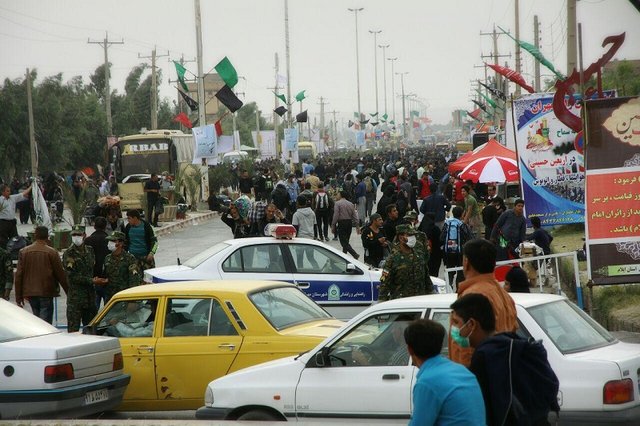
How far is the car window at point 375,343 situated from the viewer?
27.1 feet

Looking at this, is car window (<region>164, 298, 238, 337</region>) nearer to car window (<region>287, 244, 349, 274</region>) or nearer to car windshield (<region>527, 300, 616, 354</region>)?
car windshield (<region>527, 300, 616, 354</region>)

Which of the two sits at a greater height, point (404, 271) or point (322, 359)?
point (404, 271)

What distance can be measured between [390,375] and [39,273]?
312 inches

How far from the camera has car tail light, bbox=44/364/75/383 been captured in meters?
9.68

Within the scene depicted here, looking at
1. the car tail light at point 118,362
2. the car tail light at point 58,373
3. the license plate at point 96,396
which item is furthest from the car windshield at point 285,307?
the car tail light at point 58,373

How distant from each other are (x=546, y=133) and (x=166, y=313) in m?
12.6

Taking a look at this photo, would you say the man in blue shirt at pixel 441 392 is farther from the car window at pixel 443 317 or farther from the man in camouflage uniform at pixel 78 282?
the man in camouflage uniform at pixel 78 282

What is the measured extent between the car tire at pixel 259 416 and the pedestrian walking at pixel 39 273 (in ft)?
22.2

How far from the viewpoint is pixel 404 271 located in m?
13.1

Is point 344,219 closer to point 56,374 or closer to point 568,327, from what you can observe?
point 56,374

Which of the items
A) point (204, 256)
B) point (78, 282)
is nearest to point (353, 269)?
point (204, 256)

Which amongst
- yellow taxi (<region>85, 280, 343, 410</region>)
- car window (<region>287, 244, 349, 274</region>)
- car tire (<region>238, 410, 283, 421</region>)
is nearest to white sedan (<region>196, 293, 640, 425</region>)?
car tire (<region>238, 410, 283, 421</region>)

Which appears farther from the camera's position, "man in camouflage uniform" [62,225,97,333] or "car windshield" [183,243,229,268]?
"car windshield" [183,243,229,268]

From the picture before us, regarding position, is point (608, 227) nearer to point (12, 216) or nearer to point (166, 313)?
point (166, 313)
